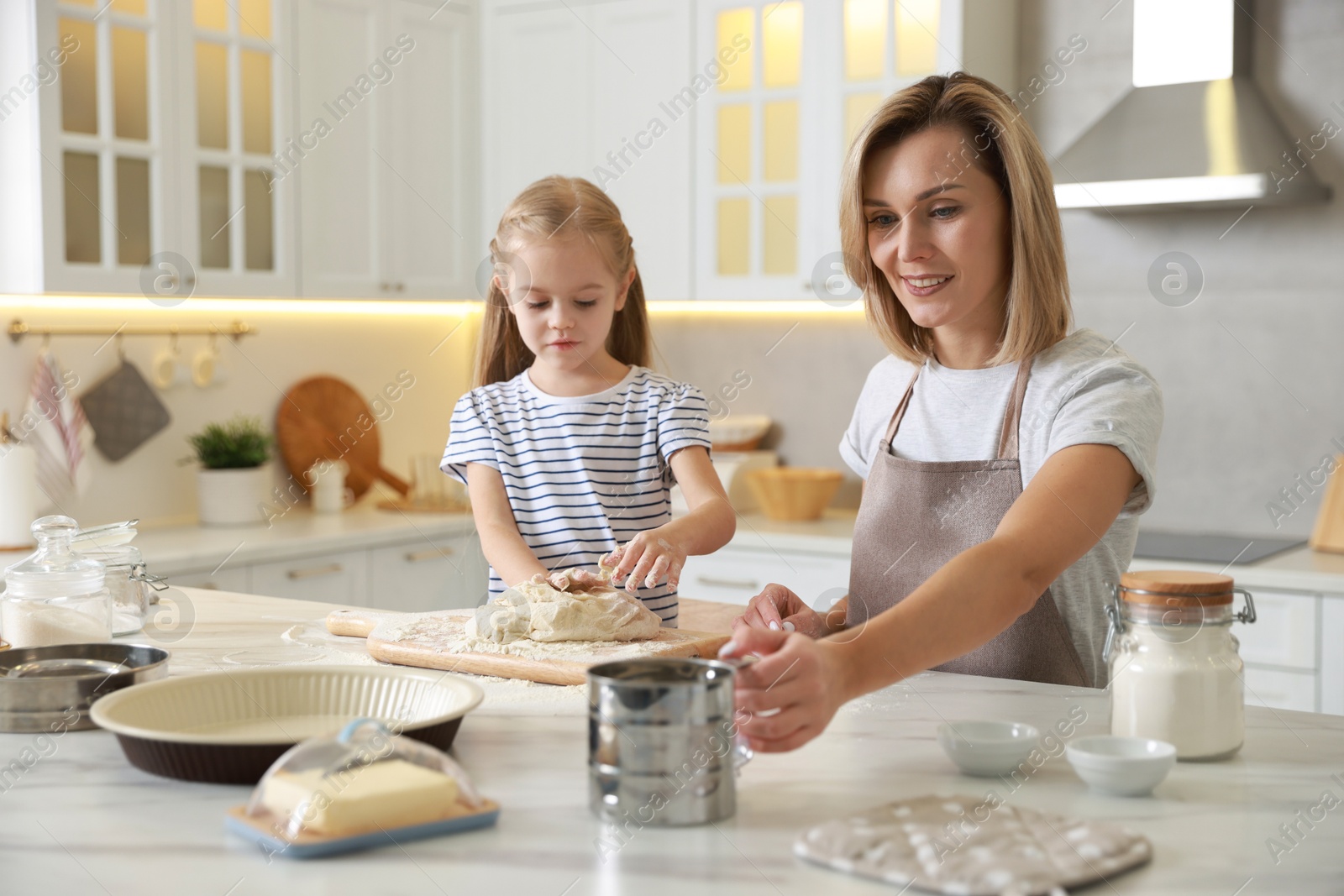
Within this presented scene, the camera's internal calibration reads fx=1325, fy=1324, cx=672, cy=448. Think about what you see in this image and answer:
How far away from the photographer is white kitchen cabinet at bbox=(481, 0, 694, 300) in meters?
3.48

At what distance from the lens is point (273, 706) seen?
44.9 inches

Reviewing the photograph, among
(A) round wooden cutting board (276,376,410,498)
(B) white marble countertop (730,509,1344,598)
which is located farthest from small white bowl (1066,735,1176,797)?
(A) round wooden cutting board (276,376,410,498)

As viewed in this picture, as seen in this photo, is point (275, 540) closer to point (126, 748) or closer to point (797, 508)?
point (797, 508)

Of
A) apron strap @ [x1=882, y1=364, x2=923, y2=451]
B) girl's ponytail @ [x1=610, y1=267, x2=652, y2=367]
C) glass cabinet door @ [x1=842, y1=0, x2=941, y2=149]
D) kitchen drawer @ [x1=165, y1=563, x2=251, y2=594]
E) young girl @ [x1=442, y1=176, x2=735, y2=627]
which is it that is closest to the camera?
apron strap @ [x1=882, y1=364, x2=923, y2=451]

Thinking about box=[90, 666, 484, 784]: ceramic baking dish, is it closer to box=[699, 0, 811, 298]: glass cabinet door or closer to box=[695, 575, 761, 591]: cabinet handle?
box=[695, 575, 761, 591]: cabinet handle

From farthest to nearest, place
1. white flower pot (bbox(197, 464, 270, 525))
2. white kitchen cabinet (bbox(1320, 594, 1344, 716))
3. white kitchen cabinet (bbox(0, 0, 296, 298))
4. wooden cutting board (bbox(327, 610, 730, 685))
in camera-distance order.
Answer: white flower pot (bbox(197, 464, 270, 525)), white kitchen cabinet (bbox(0, 0, 296, 298)), white kitchen cabinet (bbox(1320, 594, 1344, 716)), wooden cutting board (bbox(327, 610, 730, 685))

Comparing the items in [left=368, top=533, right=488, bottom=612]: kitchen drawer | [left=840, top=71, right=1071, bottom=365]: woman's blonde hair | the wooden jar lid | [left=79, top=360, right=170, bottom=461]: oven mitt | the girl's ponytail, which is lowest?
[left=368, top=533, right=488, bottom=612]: kitchen drawer

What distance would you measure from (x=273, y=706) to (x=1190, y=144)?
2.43 meters

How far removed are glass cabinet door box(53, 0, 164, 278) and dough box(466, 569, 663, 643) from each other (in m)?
1.88

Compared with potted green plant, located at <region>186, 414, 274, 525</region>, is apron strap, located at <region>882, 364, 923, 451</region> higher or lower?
higher

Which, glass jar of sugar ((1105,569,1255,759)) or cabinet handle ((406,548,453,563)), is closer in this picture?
glass jar of sugar ((1105,569,1255,759))

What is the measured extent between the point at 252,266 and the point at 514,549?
1.83m

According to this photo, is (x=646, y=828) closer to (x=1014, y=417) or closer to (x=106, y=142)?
(x=1014, y=417)

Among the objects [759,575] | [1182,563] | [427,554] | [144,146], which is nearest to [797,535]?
[759,575]
